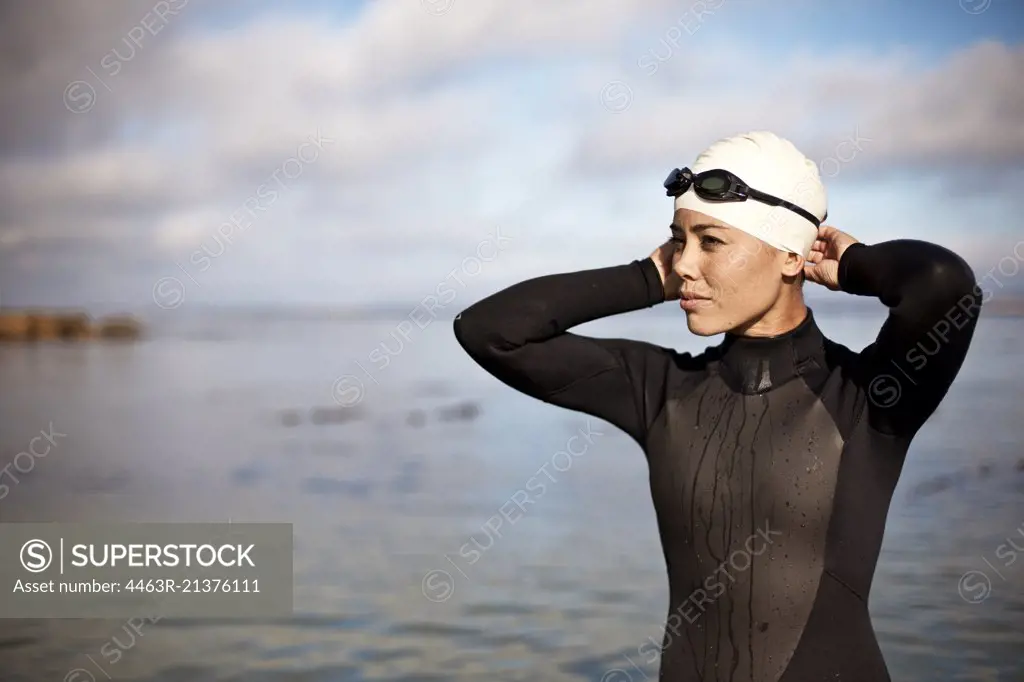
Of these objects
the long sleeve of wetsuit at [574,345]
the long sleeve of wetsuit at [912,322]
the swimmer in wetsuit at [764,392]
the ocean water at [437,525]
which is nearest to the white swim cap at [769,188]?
the swimmer in wetsuit at [764,392]

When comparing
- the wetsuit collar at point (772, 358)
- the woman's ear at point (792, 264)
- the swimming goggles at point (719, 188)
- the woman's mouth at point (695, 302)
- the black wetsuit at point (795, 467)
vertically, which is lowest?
the black wetsuit at point (795, 467)

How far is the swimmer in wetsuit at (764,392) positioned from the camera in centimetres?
283

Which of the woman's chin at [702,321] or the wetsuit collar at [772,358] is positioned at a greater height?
the woman's chin at [702,321]

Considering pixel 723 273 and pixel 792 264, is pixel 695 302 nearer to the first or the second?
pixel 723 273

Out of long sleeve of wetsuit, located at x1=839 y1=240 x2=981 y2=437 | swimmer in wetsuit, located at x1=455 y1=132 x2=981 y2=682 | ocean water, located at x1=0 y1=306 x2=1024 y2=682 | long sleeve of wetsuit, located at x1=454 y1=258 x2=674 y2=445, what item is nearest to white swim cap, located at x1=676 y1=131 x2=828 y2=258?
swimmer in wetsuit, located at x1=455 y1=132 x2=981 y2=682

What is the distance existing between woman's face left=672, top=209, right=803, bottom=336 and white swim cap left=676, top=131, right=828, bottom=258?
0.9 inches

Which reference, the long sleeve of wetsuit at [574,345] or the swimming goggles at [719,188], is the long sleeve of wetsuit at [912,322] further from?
the long sleeve of wetsuit at [574,345]

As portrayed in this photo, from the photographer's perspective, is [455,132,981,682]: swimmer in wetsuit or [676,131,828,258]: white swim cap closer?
[455,132,981,682]: swimmer in wetsuit

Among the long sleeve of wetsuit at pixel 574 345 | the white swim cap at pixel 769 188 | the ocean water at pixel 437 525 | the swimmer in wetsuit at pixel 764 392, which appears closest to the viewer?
the swimmer in wetsuit at pixel 764 392

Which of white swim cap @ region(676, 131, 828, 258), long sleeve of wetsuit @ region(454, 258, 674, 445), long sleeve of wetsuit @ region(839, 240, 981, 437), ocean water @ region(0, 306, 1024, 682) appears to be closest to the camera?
long sleeve of wetsuit @ region(839, 240, 981, 437)

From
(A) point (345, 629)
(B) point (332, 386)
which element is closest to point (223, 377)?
(B) point (332, 386)

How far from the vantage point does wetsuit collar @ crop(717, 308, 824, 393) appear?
302cm

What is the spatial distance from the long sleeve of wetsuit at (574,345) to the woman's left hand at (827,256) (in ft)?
1.14

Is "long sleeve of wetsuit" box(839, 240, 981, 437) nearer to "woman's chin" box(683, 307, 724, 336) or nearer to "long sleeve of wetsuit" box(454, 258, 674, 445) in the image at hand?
"woman's chin" box(683, 307, 724, 336)
